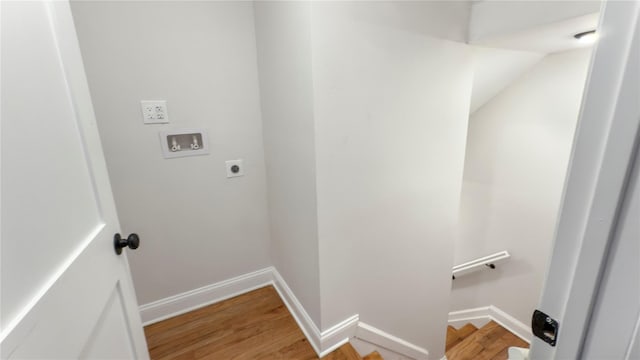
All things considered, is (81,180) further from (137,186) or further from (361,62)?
(361,62)

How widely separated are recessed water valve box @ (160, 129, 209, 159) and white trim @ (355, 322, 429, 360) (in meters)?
1.46

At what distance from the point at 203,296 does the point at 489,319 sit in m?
3.01

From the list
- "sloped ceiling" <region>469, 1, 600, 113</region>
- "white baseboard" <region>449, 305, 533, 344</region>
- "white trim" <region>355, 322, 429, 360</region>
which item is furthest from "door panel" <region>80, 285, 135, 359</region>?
"white baseboard" <region>449, 305, 533, 344</region>

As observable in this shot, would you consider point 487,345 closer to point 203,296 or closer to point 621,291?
point 203,296

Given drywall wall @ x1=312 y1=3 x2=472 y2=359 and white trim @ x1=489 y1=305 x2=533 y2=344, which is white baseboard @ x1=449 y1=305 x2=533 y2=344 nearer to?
white trim @ x1=489 y1=305 x2=533 y2=344

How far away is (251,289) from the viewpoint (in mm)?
1996

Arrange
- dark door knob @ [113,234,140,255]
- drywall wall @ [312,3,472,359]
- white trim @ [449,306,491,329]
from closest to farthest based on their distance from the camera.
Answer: dark door knob @ [113,234,140,255]
drywall wall @ [312,3,472,359]
white trim @ [449,306,491,329]

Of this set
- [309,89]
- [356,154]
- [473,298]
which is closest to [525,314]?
[473,298]

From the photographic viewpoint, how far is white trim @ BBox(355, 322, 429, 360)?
5.32 feet

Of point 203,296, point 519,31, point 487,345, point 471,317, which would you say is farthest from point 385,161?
point 471,317

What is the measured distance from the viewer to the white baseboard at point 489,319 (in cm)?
267

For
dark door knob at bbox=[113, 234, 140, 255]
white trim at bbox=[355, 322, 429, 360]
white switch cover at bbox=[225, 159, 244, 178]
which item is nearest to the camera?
dark door knob at bbox=[113, 234, 140, 255]

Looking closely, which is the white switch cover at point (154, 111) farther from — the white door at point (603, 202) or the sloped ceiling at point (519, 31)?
the sloped ceiling at point (519, 31)

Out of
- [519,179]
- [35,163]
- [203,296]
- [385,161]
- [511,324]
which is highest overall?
[35,163]
